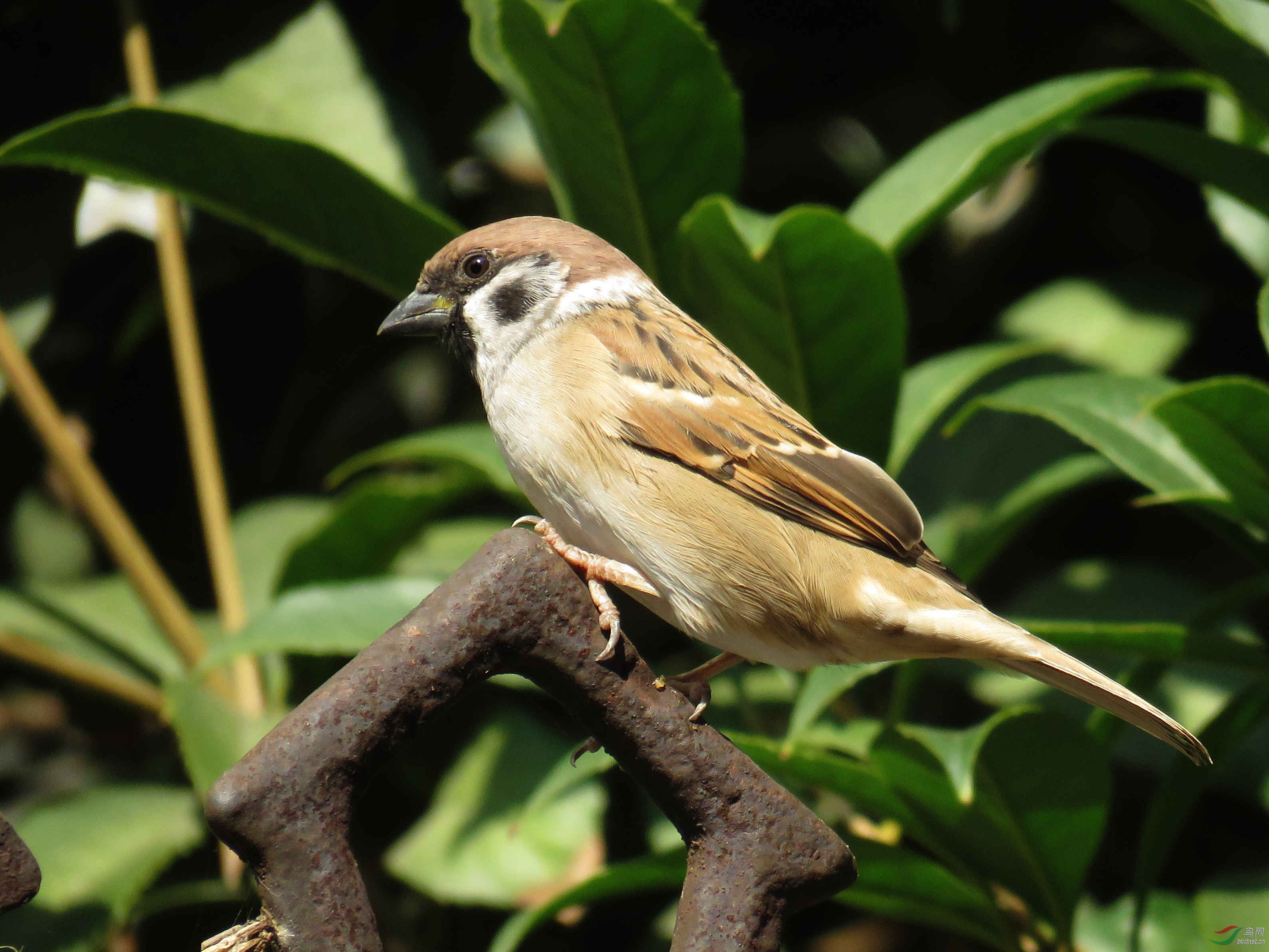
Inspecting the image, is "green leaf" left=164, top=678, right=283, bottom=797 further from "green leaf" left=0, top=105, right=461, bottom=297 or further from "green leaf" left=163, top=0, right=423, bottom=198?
"green leaf" left=163, top=0, right=423, bottom=198

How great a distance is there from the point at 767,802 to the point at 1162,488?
3.63 feet

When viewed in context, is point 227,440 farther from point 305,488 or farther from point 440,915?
point 440,915

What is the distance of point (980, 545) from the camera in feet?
6.98

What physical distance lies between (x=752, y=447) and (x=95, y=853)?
1456 millimetres

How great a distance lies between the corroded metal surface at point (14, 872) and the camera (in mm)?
923

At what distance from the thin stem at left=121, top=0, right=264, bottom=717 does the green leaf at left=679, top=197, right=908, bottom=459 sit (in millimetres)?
1049

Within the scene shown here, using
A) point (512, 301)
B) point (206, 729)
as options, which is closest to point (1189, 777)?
point (512, 301)

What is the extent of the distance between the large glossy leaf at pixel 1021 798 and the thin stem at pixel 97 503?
1.41m

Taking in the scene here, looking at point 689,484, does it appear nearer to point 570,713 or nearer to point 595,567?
point 595,567

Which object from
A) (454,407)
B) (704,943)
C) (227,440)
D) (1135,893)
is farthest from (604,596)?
(227,440)

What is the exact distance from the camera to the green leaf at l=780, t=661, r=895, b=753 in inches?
70.0

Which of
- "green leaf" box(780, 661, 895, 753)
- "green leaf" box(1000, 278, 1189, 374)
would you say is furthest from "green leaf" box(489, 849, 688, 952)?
"green leaf" box(1000, 278, 1189, 374)

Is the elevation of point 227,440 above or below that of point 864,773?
above

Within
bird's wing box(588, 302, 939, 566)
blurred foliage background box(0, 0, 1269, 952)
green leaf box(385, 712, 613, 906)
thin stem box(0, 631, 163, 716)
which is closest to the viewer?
bird's wing box(588, 302, 939, 566)
